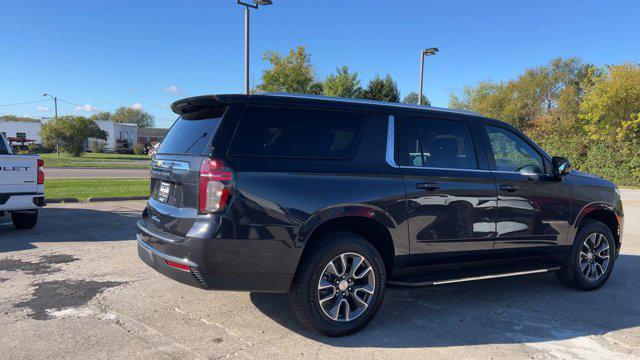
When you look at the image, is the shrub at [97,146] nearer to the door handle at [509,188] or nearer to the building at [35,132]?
the building at [35,132]

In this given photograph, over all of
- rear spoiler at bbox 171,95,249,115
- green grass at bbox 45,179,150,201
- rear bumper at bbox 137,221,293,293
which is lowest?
green grass at bbox 45,179,150,201

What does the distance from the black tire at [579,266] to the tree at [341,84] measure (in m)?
25.0

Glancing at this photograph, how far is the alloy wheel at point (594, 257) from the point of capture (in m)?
5.40

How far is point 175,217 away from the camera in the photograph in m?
3.68

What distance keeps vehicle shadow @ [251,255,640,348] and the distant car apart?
14.3 inches

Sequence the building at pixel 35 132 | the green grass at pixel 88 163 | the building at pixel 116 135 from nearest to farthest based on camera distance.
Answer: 1. the green grass at pixel 88 163
2. the building at pixel 35 132
3. the building at pixel 116 135

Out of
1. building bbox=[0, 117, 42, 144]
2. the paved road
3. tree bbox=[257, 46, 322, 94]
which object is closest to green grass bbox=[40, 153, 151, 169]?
the paved road

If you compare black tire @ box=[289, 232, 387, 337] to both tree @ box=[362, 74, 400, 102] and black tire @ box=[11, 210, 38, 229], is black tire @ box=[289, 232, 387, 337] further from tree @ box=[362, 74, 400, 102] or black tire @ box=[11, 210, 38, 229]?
tree @ box=[362, 74, 400, 102]

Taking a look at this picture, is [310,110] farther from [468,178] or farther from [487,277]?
[487,277]

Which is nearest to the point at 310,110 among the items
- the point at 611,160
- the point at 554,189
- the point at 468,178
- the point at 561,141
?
the point at 468,178

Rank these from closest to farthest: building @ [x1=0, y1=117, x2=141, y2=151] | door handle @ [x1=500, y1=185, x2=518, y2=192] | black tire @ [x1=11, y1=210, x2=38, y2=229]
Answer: door handle @ [x1=500, y1=185, x2=518, y2=192] < black tire @ [x1=11, y1=210, x2=38, y2=229] < building @ [x1=0, y1=117, x2=141, y2=151]

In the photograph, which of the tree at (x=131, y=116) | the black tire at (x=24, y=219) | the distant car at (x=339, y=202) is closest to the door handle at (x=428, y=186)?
the distant car at (x=339, y=202)

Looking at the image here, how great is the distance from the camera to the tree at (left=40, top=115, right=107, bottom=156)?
40.3 metres

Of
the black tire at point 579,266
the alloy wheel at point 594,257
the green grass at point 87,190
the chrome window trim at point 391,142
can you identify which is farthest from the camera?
the green grass at point 87,190
